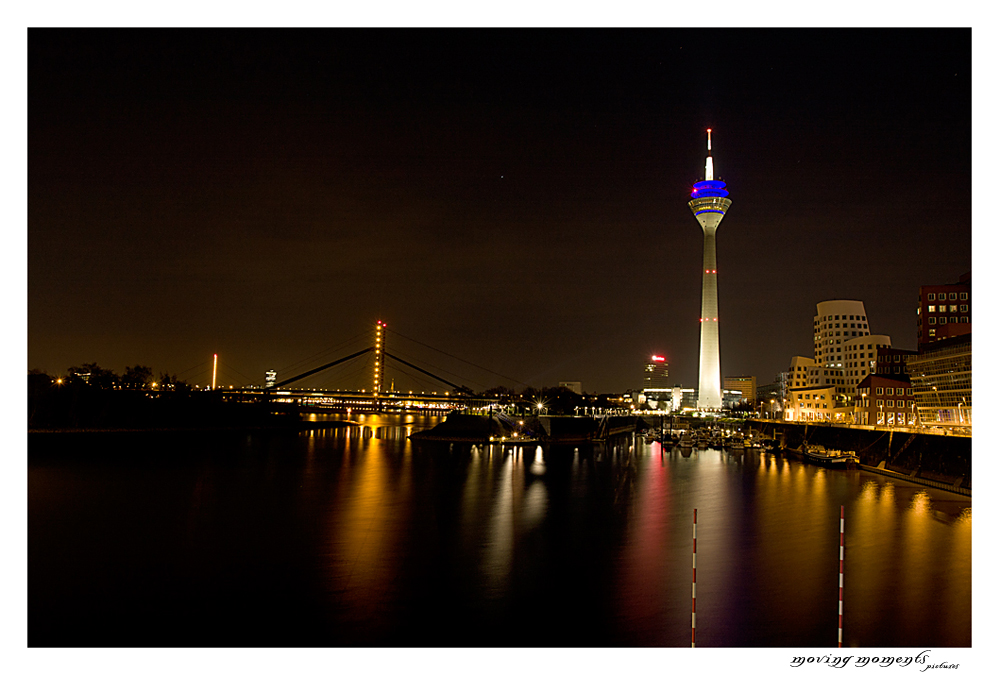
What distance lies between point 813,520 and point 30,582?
475 inches

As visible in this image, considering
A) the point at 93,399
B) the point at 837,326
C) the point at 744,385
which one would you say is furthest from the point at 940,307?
the point at 744,385

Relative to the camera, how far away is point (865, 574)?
8.03 meters

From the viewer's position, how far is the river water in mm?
6066

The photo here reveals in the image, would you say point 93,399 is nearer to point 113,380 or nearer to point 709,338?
point 113,380

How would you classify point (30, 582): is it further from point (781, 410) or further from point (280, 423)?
point (781, 410)

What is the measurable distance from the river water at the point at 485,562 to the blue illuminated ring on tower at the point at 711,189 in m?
60.6

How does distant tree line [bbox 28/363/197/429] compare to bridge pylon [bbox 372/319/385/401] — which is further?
bridge pylon [bbox 372/319/385/401]

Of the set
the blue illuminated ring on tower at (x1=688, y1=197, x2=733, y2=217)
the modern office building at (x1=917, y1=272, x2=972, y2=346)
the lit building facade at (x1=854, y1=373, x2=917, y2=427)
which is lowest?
the lit building facade at (x1=854, y1=373, x2=917, y2=427)

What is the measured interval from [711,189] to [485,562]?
239ft

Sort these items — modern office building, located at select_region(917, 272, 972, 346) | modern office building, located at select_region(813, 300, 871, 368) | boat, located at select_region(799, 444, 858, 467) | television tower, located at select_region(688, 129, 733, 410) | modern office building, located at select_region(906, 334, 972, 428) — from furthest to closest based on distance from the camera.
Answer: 1. television tower, located at select_region(688, 129, 733, 410)
2. modern office building, located at select_region(813, 300, 871, 368)
3. modern office building, located at select_region(917, 272, 972, 346)
4. modern office building, located at select_region(906, 334, 972, 428)
5. boat, located at select_region(799, 444, 858, 467)

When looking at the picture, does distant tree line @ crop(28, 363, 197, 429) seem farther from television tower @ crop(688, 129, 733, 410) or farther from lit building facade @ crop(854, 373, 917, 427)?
television tower @ crop(688, 129, 733, 410)

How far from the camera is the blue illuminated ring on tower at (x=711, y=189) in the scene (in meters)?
74.7

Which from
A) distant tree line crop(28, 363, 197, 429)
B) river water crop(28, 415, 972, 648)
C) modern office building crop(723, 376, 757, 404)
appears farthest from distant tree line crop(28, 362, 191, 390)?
modern office building crop(723, 376, 757, 404)

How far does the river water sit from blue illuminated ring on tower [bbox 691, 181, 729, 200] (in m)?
60.6
